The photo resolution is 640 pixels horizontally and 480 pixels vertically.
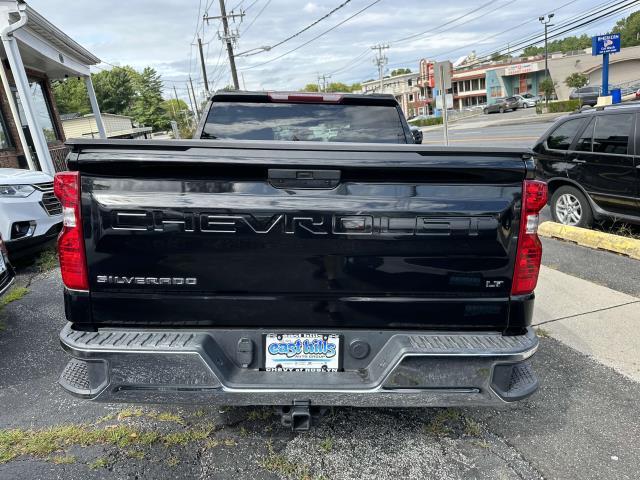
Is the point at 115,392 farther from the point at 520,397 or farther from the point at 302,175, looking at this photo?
the point at 520,397

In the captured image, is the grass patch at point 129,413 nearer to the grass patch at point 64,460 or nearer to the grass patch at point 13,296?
the grass patch at point 64,460

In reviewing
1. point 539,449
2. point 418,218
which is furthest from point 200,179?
point 539,449

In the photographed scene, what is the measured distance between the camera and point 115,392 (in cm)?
218

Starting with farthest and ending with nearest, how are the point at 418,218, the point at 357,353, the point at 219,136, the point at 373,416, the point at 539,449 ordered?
the point at 219,136 < the point at 373,416 < the point at 539,449 < the point at 357,353 < the point at 418,218

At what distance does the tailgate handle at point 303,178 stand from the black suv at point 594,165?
14.0 ft

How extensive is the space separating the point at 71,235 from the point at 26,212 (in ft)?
15.2

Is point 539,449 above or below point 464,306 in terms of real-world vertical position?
below

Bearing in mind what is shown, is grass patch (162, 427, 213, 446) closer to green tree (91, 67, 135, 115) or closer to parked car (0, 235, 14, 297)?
parked car (0, 235, 14, 297)

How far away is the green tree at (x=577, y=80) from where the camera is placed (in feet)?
174

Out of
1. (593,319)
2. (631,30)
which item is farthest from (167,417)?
(631,30)

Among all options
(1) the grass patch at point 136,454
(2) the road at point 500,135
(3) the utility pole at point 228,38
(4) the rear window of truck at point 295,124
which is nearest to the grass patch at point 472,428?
(1) the grass patch at point 136,454

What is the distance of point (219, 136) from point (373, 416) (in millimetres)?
2450

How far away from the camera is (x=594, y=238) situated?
5.97 metres

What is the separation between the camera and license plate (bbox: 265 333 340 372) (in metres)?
2.22
